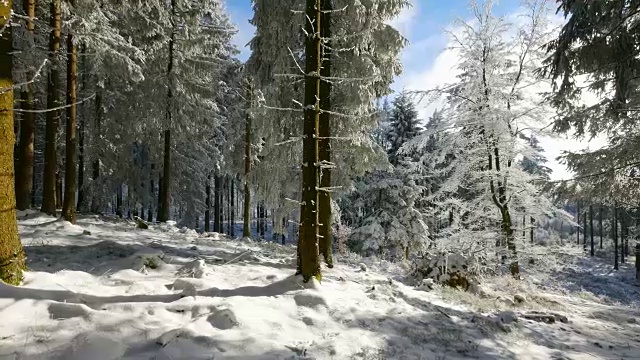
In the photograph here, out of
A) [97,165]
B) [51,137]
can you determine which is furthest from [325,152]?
[97,165]

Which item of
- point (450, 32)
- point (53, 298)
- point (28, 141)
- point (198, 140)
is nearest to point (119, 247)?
point (53, 298)

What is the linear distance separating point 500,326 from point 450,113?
8.76 meters

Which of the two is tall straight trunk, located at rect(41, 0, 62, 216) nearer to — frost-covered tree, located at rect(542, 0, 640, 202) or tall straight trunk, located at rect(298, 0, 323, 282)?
tall straight trunk, located at rect(298, 0, 323, 282)

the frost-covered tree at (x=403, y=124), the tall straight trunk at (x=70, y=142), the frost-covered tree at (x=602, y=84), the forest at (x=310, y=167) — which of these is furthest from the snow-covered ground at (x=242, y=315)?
the frost-covered tree at (x=403, y=124)

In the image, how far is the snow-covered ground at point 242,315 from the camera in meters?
4.21

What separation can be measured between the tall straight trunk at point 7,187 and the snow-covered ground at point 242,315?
0.98 ft

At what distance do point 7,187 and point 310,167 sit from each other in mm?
4427

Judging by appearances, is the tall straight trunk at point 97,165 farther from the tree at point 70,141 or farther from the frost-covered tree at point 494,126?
the frost-covered tree at point 494,126

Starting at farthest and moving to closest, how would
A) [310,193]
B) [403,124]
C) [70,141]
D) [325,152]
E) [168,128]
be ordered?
1. [403,124]
2. [168,128]
3. [70,141]
4. [325,152]
5. [310,193]

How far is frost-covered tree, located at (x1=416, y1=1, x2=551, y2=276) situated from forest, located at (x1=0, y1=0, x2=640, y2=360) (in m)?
0.07

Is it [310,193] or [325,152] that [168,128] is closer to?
[325,152]

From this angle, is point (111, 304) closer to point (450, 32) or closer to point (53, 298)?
point (53, 298)

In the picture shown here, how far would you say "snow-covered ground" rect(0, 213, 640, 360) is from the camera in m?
4.21

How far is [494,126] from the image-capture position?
12.6 meters
